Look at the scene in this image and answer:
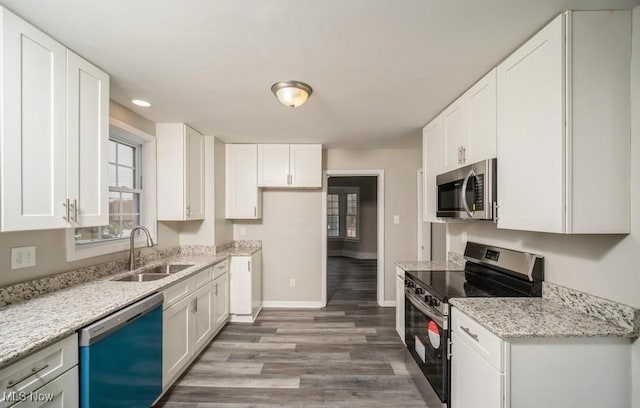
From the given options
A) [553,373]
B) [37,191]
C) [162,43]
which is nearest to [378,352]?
[553,373]

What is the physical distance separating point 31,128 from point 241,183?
8.09 ft

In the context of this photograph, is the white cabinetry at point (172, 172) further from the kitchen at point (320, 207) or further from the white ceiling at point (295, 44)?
the white ceiling at point (295, 44)

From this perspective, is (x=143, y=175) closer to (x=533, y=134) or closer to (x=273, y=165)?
(x=273, y=165)

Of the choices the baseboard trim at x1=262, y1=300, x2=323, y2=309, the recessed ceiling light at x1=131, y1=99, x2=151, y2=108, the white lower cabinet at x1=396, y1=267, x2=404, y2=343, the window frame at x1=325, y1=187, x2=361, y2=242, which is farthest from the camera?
the window frame at x1=325, y1=187, x2=361, y2=242

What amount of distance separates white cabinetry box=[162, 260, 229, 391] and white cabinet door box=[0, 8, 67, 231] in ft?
3.22

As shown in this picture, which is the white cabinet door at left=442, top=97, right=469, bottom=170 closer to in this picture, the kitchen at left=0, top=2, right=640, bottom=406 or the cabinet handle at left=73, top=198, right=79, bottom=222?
the kitchen at left=0, top=2, right=640, bottom=406

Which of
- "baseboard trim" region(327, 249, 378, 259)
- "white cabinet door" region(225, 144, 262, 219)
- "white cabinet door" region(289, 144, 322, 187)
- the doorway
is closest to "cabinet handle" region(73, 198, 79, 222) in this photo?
"white cabinet door" region(225, 144, 262, 219)

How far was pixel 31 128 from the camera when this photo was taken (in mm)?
1342

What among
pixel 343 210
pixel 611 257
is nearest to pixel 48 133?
pixel 611 257

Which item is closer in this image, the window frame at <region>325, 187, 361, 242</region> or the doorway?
the doorway

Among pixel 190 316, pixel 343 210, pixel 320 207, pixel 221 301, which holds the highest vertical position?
pixel 320 207

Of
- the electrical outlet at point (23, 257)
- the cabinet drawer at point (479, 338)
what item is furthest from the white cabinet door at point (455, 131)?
the electrical outlet at point (23, 257)

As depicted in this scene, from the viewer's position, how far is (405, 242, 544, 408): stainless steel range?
1705 millimetres

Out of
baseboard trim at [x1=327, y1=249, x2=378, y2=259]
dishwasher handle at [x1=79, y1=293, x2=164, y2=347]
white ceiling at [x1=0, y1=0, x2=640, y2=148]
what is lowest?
baseboard trim at [x1=327, y1=249, x2=378, y2=259]
